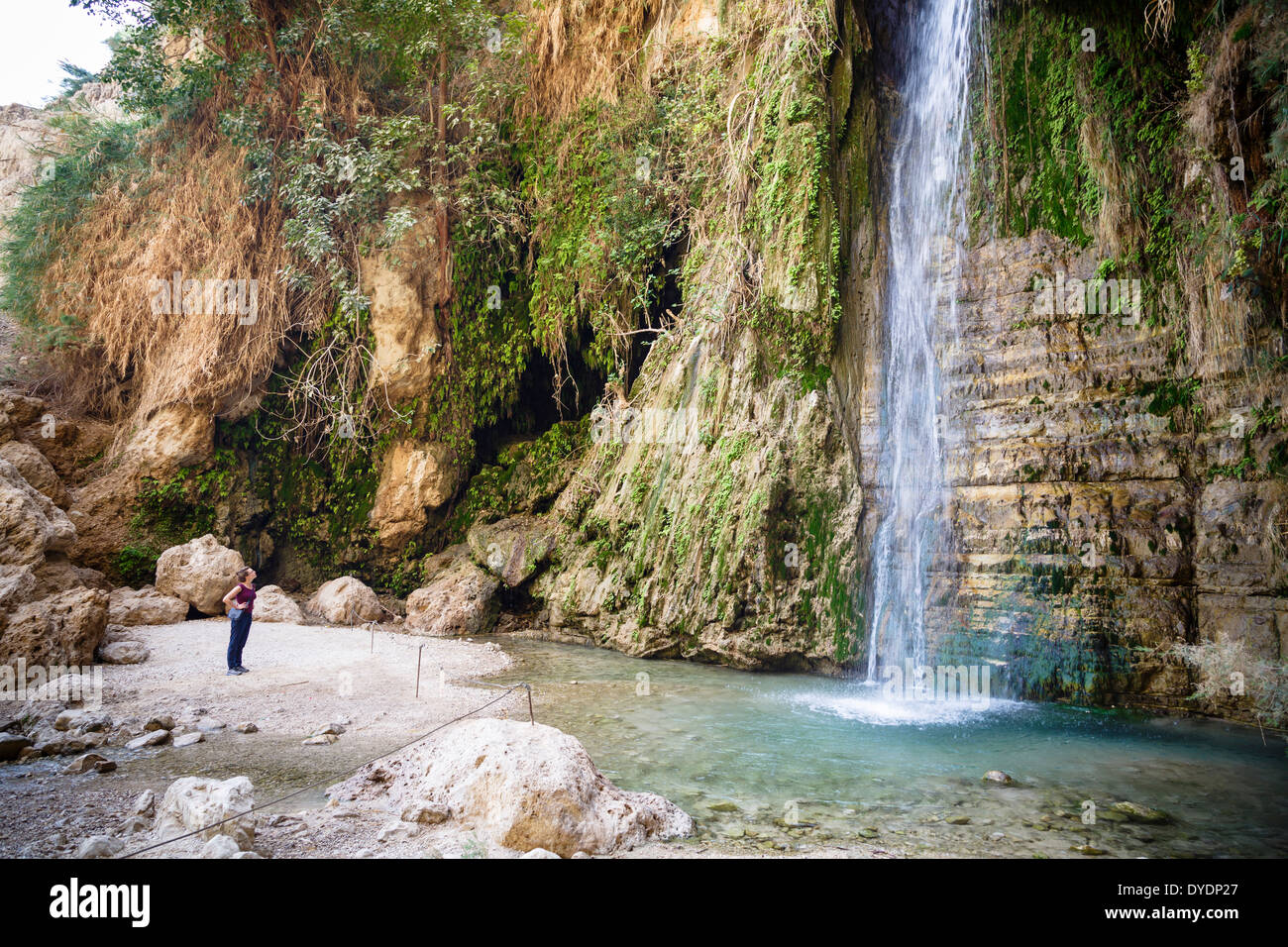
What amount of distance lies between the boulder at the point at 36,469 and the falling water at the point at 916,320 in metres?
12.1

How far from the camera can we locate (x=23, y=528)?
8.41m

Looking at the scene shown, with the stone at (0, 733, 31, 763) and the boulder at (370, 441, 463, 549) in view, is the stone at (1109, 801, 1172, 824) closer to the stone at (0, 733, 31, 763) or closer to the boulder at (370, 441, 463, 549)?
the stone at (0, 733, 31, 763)

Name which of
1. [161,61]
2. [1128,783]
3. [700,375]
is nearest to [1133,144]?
[700,375]

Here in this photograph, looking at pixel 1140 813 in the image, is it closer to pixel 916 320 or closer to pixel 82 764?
pixel 916 320

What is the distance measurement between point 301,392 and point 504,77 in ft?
22.2

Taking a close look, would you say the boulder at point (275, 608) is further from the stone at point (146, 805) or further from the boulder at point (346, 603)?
the stone at point (146, 805)

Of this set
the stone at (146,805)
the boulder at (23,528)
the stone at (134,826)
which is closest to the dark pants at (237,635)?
the boulder at (23,528)

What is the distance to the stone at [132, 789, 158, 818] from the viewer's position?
141 inches

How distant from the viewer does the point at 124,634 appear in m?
8.29

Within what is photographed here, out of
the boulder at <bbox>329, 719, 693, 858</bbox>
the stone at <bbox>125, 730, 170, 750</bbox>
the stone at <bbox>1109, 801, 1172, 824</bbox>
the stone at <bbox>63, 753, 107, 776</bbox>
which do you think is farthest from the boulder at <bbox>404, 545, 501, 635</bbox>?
the stone at <bbox>1109, 801, 1172, 824</bbox>

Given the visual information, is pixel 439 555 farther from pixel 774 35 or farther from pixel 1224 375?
pixel 1224 375

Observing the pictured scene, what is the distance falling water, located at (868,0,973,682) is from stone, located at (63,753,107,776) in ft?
23.4

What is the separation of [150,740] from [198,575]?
20.9ft

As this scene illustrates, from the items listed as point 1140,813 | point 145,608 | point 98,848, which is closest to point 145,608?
point 145,608
